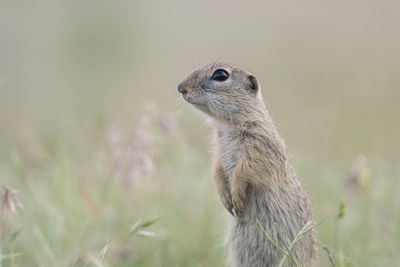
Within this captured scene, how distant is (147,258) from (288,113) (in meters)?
5.28

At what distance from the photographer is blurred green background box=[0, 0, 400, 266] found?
4.54 meters

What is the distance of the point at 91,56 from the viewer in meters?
12.8

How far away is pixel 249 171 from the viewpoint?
3805 millimetres

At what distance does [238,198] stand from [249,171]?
0.19m

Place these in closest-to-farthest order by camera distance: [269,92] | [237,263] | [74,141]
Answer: [237,263]
[74,141]
[269,92]

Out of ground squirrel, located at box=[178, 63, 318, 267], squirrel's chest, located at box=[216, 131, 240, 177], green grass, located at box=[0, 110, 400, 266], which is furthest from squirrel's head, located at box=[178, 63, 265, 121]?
green grass, located at box=[0, 110, 400, 266]

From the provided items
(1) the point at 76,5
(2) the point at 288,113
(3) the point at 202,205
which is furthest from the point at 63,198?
(1) the point at 76,5

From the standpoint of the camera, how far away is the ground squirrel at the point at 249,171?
386 centimetres

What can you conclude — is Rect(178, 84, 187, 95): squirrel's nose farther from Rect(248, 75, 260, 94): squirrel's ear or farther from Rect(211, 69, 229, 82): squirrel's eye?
Rect(248, 75, 260, 94): squirrel's ear

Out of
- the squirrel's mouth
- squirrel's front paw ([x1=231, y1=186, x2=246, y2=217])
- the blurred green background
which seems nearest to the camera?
squirrel's front paw ([x1=231, y1=186, x2=246, y2=217])

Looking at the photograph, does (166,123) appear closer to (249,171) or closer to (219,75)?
(219,75)

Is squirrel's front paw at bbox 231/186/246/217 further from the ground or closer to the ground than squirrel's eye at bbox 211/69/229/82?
closer to the ground

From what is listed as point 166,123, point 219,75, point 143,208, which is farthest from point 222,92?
point 143,208

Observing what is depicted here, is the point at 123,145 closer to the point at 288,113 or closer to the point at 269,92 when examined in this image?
the point at 288,113
